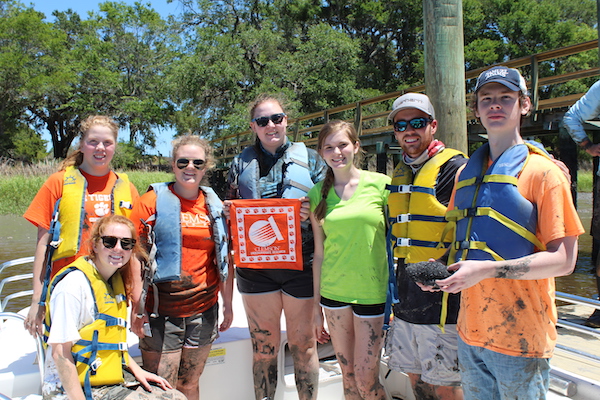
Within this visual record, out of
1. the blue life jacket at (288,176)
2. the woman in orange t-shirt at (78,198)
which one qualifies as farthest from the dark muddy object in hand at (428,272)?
the woman in orange t-shirt at (78,198)

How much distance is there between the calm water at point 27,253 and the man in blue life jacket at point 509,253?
26.6ft

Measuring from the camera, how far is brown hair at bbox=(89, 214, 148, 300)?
2.68 m

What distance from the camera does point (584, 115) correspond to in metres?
4.18

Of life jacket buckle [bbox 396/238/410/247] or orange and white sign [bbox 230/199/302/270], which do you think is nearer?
life jacket buckle [bbox 396/238/410/247]

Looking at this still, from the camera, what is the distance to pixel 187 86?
25.3m

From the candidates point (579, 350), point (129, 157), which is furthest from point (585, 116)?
point (129, 157)

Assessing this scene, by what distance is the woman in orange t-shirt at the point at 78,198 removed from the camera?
2.98 m

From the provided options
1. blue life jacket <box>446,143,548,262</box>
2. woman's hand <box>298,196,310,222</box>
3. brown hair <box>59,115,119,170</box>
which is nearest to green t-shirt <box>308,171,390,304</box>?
woman's hand <box>298,196,310,222</box>

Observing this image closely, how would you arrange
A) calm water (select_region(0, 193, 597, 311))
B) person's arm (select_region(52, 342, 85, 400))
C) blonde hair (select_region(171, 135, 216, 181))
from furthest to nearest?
1. calm water (select_region(0, 193, 597, 311))
2. blonde hair (select_region(171, 135, 216, 181))
3. person's arm (select_region(52, 342, 85, 400))

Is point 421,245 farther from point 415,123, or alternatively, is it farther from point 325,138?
point 325,138

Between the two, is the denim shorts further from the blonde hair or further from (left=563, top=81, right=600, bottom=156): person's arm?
(left=563, top=81, right=600, bottom=156): person's arm

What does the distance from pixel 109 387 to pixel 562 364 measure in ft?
10.3

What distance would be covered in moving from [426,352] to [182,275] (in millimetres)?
1480

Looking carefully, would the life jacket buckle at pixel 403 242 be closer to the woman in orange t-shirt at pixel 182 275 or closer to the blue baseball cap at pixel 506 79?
the blue baseball cap at pixel 506 79
